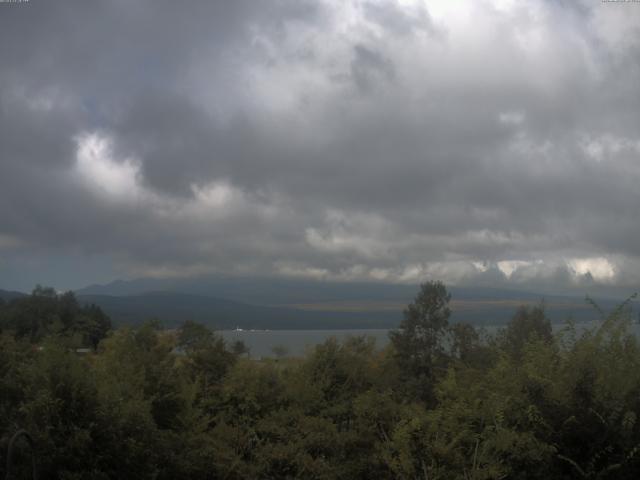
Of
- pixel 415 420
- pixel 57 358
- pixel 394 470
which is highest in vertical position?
pixel 57 358

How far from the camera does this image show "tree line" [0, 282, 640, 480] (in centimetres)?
764

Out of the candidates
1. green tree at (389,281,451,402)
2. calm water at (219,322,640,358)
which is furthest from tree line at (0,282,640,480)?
green tree at (389,281,451,402)

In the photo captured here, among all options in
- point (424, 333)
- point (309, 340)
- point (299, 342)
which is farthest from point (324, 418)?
point (424, 333)

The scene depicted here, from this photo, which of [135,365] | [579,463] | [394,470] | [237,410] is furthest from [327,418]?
[579,463]

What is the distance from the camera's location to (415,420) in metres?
8.79

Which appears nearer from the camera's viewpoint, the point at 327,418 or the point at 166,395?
the point at 166,395

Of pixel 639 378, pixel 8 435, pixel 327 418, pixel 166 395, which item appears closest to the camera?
pixel 8 435

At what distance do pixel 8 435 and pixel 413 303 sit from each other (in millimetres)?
23341

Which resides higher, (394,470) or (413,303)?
(413,303)

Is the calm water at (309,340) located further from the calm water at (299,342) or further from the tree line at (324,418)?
the tree line at (324,418)

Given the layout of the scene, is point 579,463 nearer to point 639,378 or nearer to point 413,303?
point 639,378

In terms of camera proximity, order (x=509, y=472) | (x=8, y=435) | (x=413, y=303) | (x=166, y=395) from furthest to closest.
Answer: (x=413, y=303) → (x=166, y=395) → (x=509, y=472) → (x=8, y=435)

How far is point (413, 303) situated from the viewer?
29.0m

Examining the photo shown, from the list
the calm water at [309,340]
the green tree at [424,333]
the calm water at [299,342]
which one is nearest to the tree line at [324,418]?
the calm water at [309,340]
